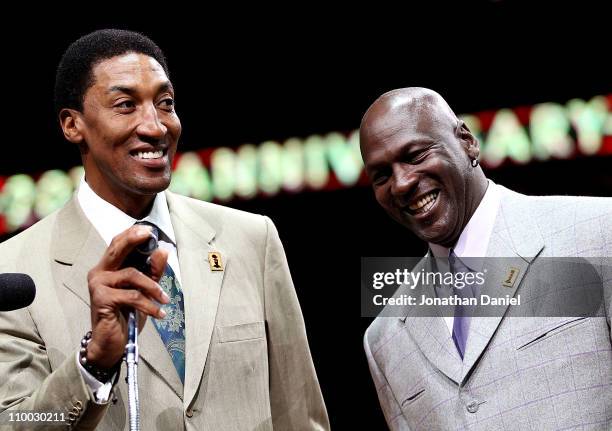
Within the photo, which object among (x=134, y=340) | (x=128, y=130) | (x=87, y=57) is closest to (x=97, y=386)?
(x=134, y=340)

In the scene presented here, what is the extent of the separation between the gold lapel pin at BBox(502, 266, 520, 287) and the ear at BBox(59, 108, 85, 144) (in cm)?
113

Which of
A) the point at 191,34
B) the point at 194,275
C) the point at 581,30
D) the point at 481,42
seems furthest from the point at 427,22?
the point at 194,275

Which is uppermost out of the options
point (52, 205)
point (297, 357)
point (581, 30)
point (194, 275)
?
point (581, 30)

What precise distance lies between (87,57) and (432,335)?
3.78 ft

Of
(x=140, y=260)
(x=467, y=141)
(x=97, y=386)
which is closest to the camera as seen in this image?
(x=140, y=260)

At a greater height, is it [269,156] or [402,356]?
[269,156]

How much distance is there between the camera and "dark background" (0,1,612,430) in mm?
5098

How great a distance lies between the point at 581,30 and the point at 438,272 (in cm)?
275

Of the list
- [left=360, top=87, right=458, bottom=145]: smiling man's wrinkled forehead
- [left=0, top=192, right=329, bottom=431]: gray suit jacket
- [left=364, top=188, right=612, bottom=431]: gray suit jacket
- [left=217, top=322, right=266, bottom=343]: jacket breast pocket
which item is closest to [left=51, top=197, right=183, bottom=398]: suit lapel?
[left=0, top=192, right=329, bottom=431]: gray suit jacket

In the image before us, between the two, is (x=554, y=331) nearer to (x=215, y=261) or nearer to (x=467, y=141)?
(x=467, y=141)

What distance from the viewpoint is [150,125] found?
247 centimetres

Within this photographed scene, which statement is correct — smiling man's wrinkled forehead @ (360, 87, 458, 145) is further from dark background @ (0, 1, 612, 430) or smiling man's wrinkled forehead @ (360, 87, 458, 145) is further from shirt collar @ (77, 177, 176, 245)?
dark background @ (0, 1, 612, 430)

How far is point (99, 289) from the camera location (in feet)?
6.59

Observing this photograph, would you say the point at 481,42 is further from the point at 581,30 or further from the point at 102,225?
the point at 102,225
